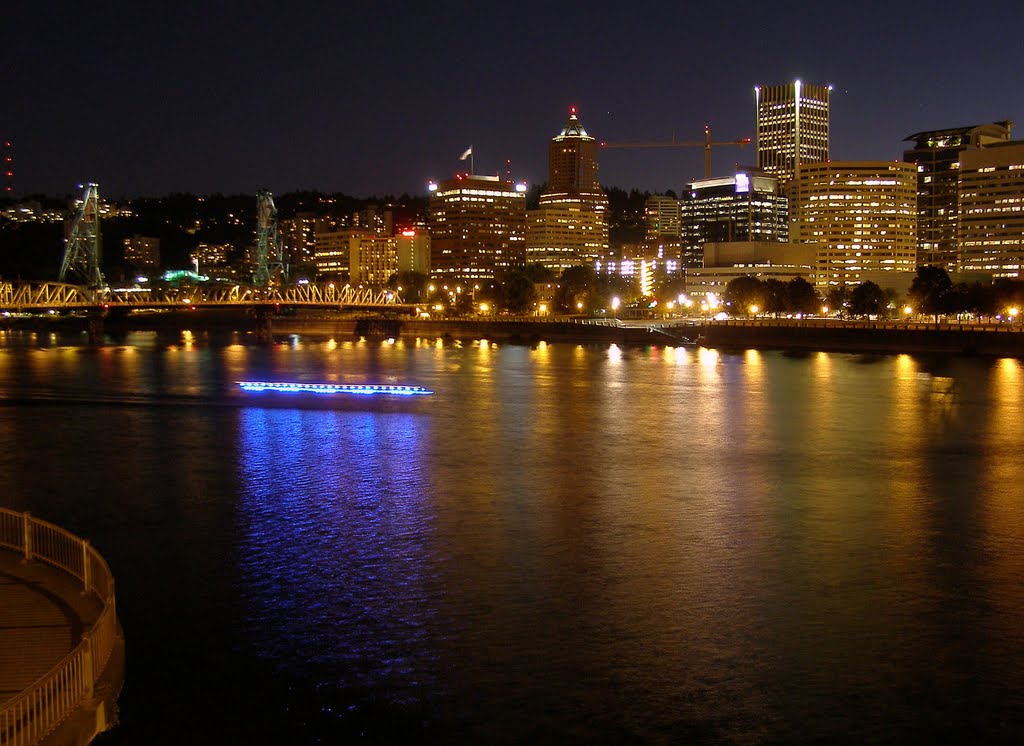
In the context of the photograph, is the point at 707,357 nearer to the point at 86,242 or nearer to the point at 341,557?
the point at 341,557

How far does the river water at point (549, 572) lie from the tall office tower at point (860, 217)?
11436 centimetres

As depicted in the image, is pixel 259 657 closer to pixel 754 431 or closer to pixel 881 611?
pixel 881 611

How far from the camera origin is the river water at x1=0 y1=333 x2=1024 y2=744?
336 inches

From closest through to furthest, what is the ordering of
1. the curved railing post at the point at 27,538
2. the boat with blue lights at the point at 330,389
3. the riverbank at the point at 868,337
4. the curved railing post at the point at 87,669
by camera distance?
the curved railing post at the point at 87,669 < the curved railing post at the point at 27,538 < the boat with blue lights at the point at 330,389 < the riverbank at the point at 868,337

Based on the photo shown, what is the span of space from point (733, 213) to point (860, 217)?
23618 mm

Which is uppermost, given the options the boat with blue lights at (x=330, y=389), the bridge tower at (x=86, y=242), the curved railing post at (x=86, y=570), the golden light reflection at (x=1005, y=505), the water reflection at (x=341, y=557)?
the bridge tower at (x=86, y=242)

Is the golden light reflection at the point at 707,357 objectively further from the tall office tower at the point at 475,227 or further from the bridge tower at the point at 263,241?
the tall office tower at the point at 475,227

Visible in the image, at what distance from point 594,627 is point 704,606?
1.47 m

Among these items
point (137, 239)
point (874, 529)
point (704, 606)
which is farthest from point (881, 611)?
point (137, 239)

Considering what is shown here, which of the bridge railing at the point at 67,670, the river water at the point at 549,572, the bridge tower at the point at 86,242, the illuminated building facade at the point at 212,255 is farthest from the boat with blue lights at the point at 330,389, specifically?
the illuminated building facade at the point at 212,255

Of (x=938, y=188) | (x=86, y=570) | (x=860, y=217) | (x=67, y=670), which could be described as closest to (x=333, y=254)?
(x=860, y=217)

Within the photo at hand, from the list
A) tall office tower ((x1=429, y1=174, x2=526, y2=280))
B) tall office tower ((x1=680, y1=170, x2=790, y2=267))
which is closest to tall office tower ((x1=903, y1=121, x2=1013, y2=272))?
tall office tower ((x1=680, y1=170, x2=790, y2=267))

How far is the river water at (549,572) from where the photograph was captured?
8531mm

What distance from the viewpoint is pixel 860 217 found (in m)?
137
